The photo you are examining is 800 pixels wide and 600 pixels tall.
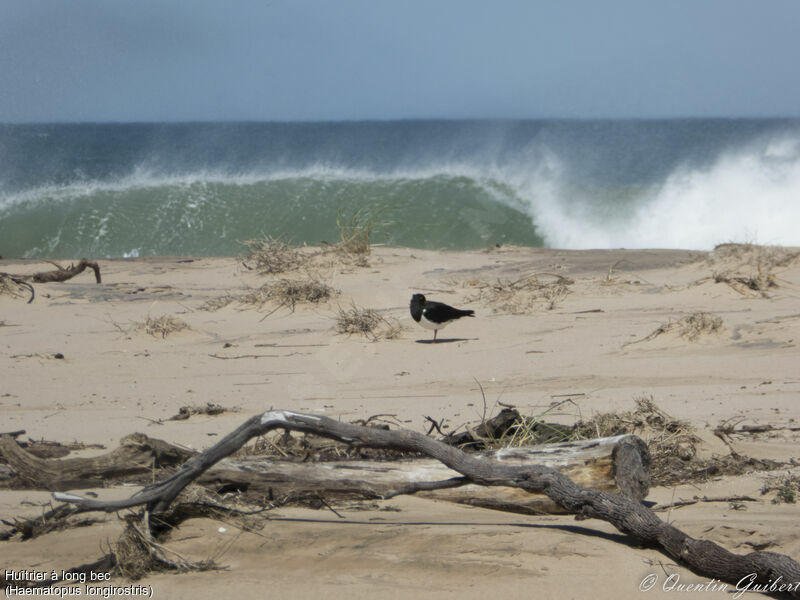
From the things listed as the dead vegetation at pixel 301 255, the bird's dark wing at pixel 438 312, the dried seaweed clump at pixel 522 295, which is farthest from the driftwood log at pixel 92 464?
the dead vegetation at pixel 301 255

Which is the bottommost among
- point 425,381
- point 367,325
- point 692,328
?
point 425,381

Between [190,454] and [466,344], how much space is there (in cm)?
400

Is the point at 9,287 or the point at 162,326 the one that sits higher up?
the point at 9,287

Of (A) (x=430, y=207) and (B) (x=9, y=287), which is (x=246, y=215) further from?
(B) (x=9, y=287)

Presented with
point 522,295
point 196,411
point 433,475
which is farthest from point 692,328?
point 433,475

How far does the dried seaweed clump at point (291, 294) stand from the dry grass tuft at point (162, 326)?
1.25 metres

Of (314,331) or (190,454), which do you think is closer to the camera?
(190,454)

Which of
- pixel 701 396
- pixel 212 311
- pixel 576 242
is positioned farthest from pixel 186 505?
pixel 576 242

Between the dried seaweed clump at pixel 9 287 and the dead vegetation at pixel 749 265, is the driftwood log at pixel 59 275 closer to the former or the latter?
the dried seaweed clump at pixel 9 287

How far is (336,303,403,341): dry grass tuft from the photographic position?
795cm

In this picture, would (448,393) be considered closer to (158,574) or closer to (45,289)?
(158,574)

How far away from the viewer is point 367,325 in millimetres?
8016

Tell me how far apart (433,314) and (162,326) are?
8.31 feet

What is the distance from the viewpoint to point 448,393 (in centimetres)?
605
